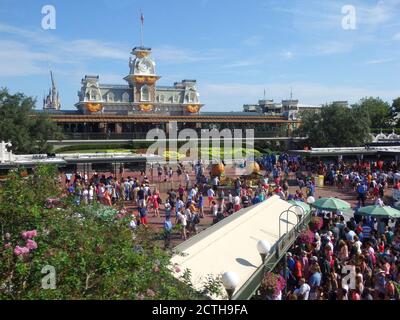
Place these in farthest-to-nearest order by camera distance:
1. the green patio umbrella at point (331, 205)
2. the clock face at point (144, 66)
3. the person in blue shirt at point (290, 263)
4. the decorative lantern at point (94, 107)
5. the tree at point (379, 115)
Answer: the tree at point (379, 115), the clock face at point (144, 66), the decorative lantern at point (94, 107), the green patio umbrella at point (331, 205), the person in blue shirt at point (290, 263)

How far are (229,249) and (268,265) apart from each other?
35.2 inches

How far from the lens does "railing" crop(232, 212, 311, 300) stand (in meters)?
7.82

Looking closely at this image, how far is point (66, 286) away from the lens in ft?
15.9

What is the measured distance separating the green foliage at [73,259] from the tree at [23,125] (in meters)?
32.3

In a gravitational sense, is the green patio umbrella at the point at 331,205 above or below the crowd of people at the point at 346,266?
above

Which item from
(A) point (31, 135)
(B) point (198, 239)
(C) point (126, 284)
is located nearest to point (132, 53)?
(A) point (31, 135)

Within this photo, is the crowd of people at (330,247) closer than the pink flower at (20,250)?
No

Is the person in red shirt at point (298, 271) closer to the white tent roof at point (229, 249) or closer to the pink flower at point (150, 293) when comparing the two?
the white tent roof at point (229, 249)

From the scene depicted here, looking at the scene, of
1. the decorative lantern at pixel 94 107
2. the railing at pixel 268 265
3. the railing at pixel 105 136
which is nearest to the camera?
the railing at pixel 268 265

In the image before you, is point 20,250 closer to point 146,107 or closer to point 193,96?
point 146,107

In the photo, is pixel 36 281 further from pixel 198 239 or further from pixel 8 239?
pixel 198 239

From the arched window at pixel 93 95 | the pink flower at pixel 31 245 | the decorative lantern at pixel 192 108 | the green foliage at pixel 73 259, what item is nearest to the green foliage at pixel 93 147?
the arched window at pixel 93 95

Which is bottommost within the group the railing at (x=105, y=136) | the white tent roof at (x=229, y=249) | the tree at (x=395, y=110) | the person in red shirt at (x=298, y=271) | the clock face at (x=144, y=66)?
the person in red shirt at (x=298, y=271)

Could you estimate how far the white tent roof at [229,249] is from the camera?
8070mm
